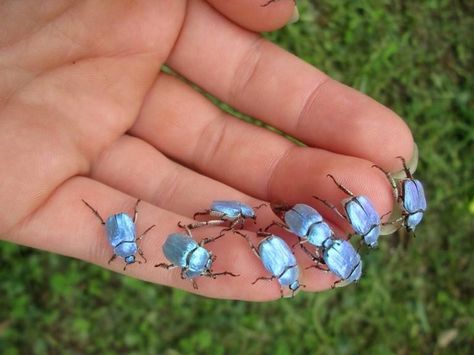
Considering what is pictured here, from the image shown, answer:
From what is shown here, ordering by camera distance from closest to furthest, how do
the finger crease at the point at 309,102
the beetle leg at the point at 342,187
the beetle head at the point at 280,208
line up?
the beetle leg at the point at 342,187 → the beetle head at the point at 280,208 → the finger crease at the point at 309,102

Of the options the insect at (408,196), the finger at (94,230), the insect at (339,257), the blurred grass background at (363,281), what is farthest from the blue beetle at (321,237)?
the blurred grass background at (363,281)

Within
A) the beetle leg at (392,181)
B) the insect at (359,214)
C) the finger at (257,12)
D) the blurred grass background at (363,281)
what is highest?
the finger at (257,12)

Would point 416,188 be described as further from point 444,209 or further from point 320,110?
point 444,209

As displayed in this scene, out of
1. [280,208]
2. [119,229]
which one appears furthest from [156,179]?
[280,208]

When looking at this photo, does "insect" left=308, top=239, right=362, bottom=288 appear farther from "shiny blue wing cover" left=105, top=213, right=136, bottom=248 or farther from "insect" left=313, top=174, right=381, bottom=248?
"shiny blue wing cover" left=105, top=213, right=136, bottom=248

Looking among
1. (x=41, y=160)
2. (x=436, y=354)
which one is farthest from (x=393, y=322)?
(x=41, y=160)

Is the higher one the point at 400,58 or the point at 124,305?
the point at 400,58

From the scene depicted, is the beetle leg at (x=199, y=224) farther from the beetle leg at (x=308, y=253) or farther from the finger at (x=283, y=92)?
the finger at (x=283, y=92)
